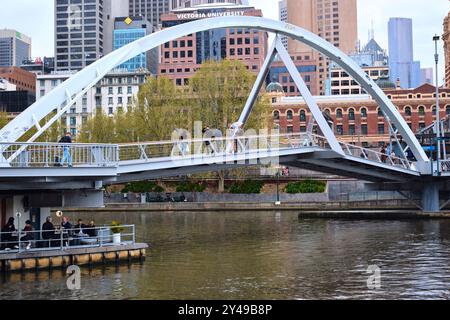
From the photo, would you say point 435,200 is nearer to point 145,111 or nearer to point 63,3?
point 145,111

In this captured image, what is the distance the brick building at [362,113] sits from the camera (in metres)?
110

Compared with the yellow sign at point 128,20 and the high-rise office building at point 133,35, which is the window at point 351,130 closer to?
the high-rise office building at point 133,35

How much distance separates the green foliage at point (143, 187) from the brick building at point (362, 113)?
32888 mm

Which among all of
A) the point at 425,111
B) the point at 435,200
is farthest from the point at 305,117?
the point at 435,200

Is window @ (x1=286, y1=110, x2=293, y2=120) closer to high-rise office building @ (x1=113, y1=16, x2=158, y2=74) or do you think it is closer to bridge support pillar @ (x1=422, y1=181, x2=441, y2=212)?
bridge support pillar @ (x1=422, y1=181, x2=441, y2=212)

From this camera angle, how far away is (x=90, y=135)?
292 feet

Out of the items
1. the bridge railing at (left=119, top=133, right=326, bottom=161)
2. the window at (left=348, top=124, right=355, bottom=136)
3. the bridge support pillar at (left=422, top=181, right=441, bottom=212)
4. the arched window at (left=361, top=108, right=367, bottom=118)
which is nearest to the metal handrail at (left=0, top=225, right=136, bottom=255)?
the bridge railing at (left=119, top=133, right=326, bottom=161)

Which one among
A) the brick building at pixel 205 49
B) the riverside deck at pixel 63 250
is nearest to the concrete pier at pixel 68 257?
the riverside deck at pixel 63 250

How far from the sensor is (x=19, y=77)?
595 ft

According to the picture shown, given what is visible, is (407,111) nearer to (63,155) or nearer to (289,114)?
(289,114)

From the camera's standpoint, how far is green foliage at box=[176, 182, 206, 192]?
85312 millimetres

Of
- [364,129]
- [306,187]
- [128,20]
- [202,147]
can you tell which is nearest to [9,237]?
[202,147]

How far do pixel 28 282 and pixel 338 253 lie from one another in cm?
1584

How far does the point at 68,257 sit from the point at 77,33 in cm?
17146
